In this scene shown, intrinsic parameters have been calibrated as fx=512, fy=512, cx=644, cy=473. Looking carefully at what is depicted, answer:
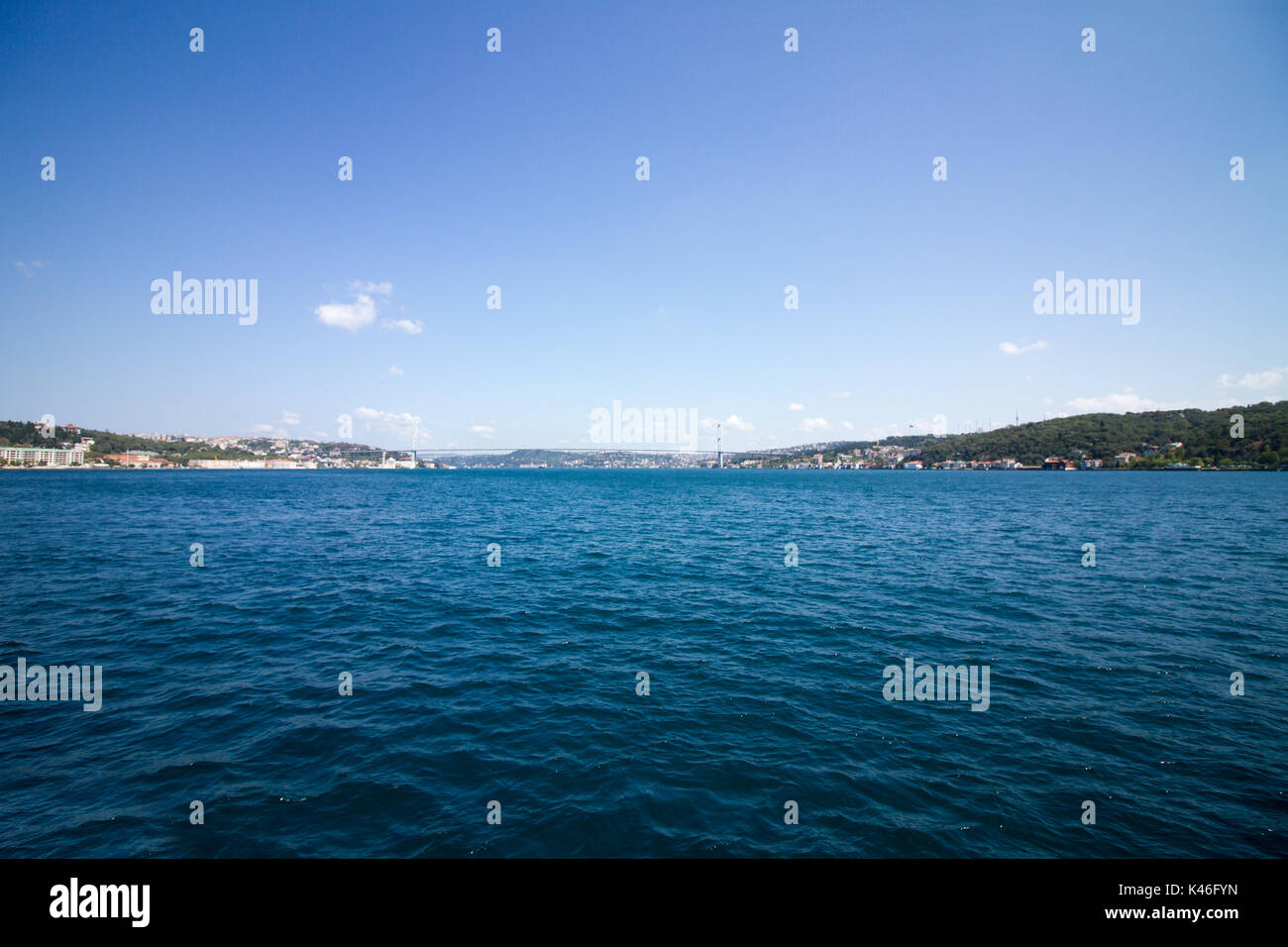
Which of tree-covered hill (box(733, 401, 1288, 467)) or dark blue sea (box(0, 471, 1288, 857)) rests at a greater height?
tree-covered hill (box(733, 401, 1288, 467))

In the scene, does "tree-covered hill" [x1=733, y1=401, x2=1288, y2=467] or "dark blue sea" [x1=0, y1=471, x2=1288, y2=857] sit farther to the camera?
Result: "tree-covered hill" [x1=733, y1=401, x2=1288, y2=467]

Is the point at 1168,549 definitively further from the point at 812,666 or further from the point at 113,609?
the point at 113,609

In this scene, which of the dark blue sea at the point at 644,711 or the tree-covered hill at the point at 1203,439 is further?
the tree-covered hill at the point at 1203,439

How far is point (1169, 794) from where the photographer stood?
1027 centimetres

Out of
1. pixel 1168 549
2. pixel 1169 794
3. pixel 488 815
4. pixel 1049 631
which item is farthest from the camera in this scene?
pixel 1168 549

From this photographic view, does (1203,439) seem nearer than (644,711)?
No

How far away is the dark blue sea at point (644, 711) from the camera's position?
9.24 metres

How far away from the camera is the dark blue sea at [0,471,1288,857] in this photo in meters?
9.24

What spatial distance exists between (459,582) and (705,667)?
53.5 feet

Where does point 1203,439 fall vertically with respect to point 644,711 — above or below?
above

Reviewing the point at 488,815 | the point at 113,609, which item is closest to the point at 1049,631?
the point at 488,815

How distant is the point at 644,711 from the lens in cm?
1362

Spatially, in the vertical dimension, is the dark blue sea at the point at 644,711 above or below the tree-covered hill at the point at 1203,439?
below
